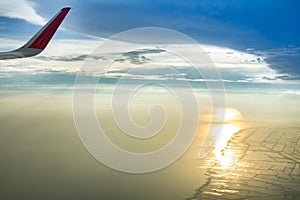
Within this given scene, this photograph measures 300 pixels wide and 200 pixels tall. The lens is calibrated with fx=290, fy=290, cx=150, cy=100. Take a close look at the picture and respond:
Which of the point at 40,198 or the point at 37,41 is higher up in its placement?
the point at 37,41

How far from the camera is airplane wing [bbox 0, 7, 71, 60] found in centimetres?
1209

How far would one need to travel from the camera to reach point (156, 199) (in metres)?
190

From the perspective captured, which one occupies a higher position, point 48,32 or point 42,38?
point 48,32

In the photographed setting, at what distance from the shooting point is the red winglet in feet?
39.8

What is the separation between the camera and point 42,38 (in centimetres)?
1242

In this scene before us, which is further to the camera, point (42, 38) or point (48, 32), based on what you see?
point (42, 38)

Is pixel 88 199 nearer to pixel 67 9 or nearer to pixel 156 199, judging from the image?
pixel 156 199

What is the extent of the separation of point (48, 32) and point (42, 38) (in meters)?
0.40

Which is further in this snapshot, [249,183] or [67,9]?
[249,183]

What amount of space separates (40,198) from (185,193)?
96514mm

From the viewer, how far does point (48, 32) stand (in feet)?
40.3

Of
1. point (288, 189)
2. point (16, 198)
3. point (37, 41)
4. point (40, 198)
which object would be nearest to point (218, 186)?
point (288, 189)

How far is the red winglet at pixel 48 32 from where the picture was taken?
1212cm

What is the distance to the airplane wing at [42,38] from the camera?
39.7 feet
